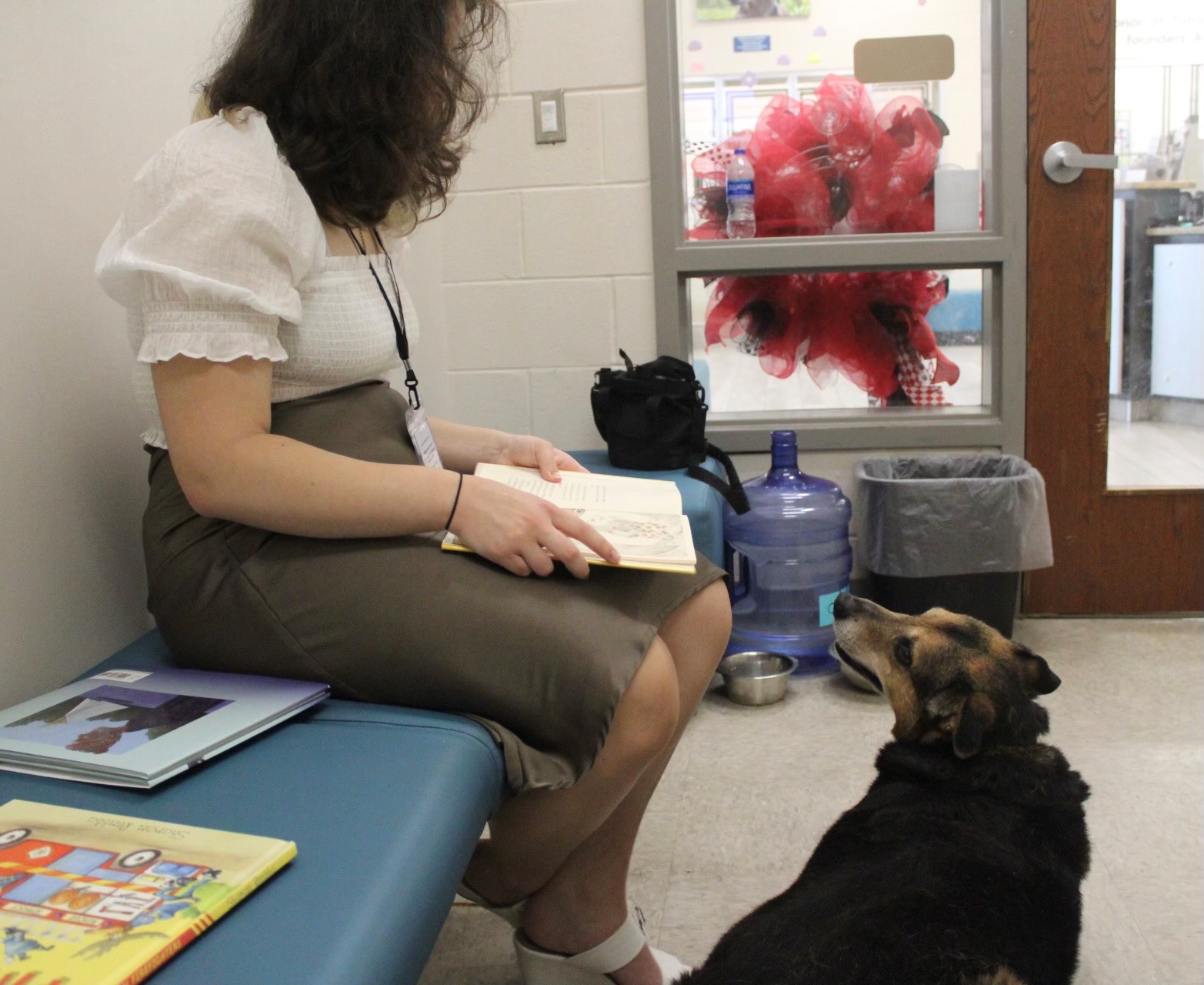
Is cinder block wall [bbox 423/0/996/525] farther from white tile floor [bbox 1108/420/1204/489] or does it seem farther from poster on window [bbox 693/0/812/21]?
Result: white tile floor [bbox 1108/420/1204/489]

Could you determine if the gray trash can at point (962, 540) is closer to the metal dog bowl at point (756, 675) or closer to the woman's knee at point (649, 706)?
the metal dog bowl at point (756, 675)

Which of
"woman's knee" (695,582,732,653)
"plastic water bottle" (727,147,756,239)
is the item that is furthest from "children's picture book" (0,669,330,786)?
"plastic water bottle" (727,147,756,239)

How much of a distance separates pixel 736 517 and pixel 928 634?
3.30 ft

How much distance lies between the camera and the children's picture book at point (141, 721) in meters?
0.87

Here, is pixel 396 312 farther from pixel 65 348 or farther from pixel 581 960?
pixel 581 960

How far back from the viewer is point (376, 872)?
748 mm

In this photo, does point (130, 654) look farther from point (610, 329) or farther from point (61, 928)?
point (610, 329)

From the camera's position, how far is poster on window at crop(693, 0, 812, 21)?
8.38ft

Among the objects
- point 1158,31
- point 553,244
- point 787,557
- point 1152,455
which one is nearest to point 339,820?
point 787,557

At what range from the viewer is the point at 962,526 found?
2.36 meters

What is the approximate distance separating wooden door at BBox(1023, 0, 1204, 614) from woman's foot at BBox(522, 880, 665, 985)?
1.82 meters

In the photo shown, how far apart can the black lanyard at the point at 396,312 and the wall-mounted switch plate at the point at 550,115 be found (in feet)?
4.70

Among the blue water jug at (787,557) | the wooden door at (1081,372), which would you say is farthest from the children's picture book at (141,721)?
the wooden door at (1081,372)

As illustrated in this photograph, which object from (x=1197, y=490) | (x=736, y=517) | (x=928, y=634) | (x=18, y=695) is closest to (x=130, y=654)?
(x=18, y=695)
